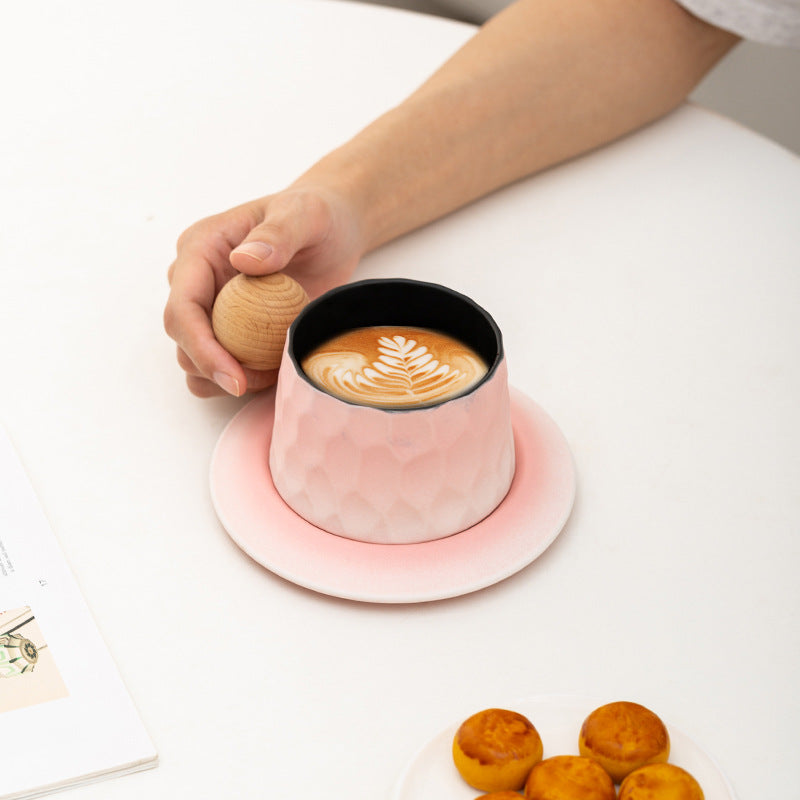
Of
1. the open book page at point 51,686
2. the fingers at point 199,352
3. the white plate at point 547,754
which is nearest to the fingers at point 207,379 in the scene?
the fingers at point 199,352

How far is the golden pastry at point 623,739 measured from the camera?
1.53ft

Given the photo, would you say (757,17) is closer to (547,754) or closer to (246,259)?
(246,259)

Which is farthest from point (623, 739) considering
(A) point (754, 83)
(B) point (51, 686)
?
(A) point (754, 83)

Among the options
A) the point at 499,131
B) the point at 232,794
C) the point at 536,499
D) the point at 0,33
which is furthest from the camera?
the point at 0,33

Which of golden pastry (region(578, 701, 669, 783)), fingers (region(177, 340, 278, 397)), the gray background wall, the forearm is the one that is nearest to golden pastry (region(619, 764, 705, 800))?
golden pastry (region(578, 701, 669, 783))

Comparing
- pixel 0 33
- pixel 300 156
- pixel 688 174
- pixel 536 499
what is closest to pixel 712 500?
pixel 536 499

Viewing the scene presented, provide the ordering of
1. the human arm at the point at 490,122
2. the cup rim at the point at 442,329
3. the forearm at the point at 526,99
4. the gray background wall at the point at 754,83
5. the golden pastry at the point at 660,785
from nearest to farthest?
1. the golden pastry at the point at 660,785
2. the cup rim at the point at 442,329
3. the human arm at the point at 490,122
4. the forearm at the point at 526,99
5. the gray background wall at the point at 754,83

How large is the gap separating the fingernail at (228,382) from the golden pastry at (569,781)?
314 millimetres

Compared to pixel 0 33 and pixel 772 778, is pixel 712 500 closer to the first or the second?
pixel 772 778

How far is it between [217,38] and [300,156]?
25 centimetres

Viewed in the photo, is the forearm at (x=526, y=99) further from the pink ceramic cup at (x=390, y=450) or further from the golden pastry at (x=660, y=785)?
the golden pastry at (x=660, y=785)

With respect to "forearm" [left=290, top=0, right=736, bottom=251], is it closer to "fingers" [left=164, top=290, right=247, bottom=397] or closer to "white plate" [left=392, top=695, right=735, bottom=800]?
"fingers" [left=164, top=290, right=247, bottom=397]

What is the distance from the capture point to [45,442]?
0.67 metres

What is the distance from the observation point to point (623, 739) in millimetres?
468
